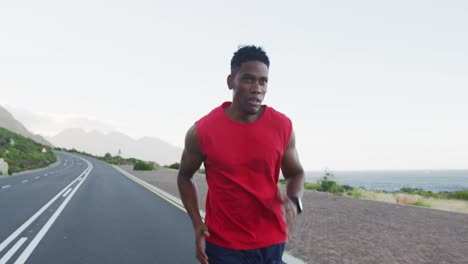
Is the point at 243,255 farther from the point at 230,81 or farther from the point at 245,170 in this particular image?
the point at 230,81

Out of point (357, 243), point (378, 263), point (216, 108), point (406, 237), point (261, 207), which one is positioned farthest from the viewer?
point (406, 237)

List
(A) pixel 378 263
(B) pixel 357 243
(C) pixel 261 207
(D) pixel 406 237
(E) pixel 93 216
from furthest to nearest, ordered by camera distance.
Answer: (E) pixel 93 216, (D) pixel 406 237, (B) pixel 357 243, (A) pixel 378 263, (C) pixel 261 207

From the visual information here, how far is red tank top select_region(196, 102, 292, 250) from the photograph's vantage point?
237cm

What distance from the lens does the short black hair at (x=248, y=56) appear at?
2.48 m

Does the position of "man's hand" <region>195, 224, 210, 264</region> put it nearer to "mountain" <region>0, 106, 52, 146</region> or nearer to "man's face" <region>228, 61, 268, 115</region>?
"man's face" <region>228, 61, 268, 115</region>

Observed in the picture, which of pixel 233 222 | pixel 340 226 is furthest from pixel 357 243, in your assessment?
pixel 233 222

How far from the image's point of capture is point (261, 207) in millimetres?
2404

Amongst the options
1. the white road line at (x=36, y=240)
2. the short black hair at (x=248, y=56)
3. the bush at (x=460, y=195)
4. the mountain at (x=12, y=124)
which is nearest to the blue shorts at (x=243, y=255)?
the short black hair at (x=248, y=56)

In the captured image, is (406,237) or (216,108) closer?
(216,108)

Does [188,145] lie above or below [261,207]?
above

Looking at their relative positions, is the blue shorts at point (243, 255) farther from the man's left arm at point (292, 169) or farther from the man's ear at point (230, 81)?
the man's ear at point (230, 81)

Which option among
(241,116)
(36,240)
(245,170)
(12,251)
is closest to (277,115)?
(241,116)

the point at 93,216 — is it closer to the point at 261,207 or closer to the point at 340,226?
the point at 340,226

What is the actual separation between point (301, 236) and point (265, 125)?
6.90 m
